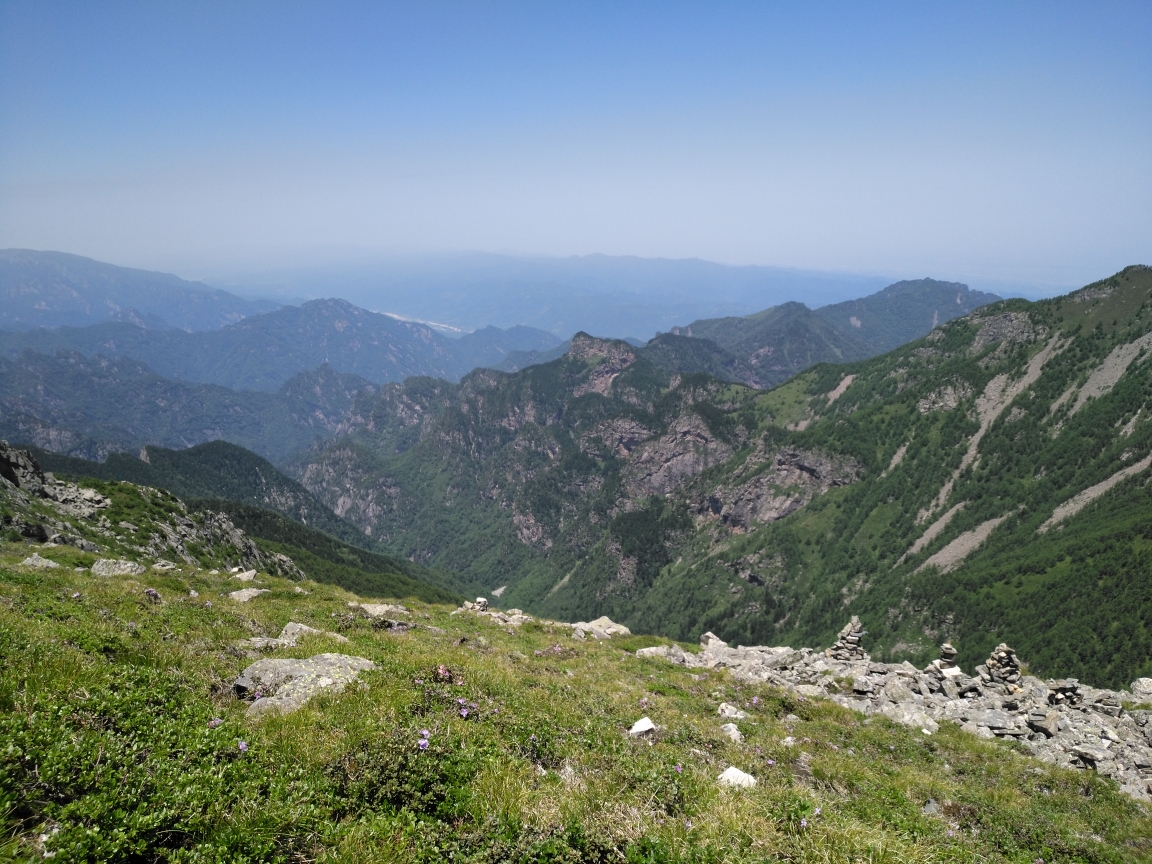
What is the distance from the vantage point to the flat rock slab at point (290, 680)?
30.8ft

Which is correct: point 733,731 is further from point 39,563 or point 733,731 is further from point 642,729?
point 39,563

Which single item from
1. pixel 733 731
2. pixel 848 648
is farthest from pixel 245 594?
pixel 848 648

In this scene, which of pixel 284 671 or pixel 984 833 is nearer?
pixel 284 671

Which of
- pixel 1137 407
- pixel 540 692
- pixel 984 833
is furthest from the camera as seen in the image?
pixel 1137 407

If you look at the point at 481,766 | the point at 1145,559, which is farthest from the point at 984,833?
the point at 1145,559

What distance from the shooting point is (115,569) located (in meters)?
25.2

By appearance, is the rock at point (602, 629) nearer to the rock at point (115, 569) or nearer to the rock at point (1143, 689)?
the rock at point (115, 569)

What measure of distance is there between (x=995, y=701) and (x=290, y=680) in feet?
97.0

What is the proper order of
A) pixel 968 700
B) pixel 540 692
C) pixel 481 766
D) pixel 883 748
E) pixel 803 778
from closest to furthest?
pixel 481 766, pixel 803 778, pixel 540 692, pixel 883 748, pixel 968 700

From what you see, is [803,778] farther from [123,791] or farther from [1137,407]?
[1137,407]

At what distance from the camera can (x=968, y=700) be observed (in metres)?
24.3

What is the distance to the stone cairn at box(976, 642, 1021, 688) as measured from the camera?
27.3 m

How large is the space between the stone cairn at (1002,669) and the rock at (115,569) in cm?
4388

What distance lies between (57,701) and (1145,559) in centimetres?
20090
